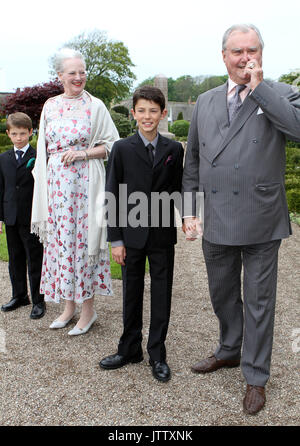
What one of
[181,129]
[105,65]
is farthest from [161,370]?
[105,65]

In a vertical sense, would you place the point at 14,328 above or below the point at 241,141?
below

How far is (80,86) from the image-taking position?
3.56 metres

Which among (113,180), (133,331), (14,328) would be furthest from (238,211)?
(14,328)

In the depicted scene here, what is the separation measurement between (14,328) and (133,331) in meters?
1.41

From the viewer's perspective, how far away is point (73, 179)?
3643mm

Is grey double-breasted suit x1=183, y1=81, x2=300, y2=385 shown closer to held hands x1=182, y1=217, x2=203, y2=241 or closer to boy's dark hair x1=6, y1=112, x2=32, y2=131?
held hands x1=182, y1=217, x2=203, y2=241

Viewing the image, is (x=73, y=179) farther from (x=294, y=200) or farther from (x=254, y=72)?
(x=294, y=200)

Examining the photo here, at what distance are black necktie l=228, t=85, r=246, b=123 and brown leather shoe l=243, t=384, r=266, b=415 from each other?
1.73m

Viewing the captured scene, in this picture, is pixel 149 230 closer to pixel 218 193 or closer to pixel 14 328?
pixel 218 193

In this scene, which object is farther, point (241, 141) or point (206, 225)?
point (206, 225)

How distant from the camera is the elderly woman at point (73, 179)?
3.59 meters

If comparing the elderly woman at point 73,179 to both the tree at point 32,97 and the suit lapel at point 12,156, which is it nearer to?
the suit lapel at point 12,156
